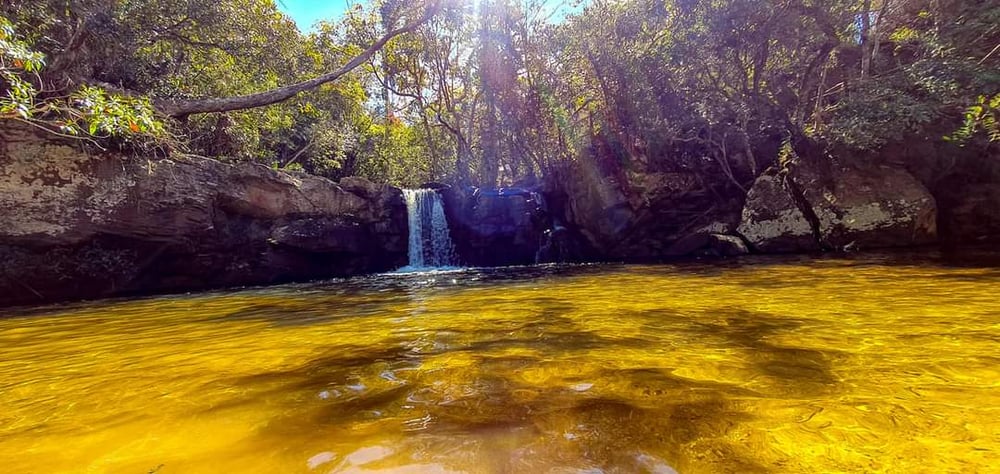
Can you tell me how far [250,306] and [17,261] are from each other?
21.8 feet

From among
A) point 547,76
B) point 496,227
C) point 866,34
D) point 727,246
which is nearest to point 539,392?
point 727,246

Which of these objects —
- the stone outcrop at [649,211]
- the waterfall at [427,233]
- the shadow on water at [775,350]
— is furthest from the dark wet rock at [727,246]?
the shadow on water at [775,350]

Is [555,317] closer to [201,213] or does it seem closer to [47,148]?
[201,213]

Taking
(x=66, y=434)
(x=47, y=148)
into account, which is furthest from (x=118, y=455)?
(x=47, y=148)

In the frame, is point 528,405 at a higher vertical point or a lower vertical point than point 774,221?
lower

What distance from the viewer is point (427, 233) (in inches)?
648

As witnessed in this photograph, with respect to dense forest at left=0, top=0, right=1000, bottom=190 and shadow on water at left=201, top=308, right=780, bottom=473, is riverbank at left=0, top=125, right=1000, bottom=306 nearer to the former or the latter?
dense forest at left=0, top=0, right=1000, bottom=190

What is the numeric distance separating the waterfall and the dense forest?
5.51 meters

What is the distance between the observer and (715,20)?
12.1m

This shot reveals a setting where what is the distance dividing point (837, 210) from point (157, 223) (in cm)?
1802

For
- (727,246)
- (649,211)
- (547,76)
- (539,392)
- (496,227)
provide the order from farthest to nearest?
(547,76) → (496,227) → (649,211) → (727,246) → (539,392)

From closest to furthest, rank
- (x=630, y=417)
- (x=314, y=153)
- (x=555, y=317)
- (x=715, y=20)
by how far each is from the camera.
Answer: (x=630, y=417) → (x=555, y=317) → (x=715, y=20) → (x=314, y=153)

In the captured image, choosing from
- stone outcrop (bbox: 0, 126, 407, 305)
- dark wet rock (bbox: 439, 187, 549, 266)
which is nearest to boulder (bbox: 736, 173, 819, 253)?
dark wet rock (bbox: 439, 187, 549, 266)

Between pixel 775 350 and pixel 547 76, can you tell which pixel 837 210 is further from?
pixel 547 76
